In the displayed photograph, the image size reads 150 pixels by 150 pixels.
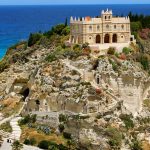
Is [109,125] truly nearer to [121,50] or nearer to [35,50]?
[121,50]

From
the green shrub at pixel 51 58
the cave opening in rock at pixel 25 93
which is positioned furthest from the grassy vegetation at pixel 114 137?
the cave opening in rock at pixel 25 93

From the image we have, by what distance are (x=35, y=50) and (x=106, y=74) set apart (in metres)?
19.4

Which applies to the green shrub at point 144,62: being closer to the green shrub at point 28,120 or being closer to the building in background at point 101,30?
the building in background at point 101,30

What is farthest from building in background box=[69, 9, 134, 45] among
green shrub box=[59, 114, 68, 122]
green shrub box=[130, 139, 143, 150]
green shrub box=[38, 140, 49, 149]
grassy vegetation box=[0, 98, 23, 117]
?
green shrub box=[38, 140, 49, 149]

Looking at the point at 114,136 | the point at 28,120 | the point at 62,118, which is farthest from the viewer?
the point at 28,120

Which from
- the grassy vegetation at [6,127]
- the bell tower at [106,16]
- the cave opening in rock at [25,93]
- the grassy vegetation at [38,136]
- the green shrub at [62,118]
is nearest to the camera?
the grassy vegetation at [38,136]

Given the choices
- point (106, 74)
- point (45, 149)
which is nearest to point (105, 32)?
point (106, 74)

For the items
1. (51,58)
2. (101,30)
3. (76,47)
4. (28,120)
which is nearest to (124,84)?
(76,47)

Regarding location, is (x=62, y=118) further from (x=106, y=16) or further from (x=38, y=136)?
(x=106, y=16)

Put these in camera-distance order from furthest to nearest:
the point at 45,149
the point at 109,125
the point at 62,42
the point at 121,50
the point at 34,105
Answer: the point at 62,42, the point at 121,50, the point at 34,105, the point at 109,125, the point at 45,149

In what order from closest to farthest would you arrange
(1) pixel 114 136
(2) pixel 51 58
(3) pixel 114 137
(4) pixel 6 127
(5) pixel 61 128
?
(3) pixel 114 137
(1) pixel 114 136
(5) pixel 61 128
(4) pixel 6 127
(2) pixel 51 58

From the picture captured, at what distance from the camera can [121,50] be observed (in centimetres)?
7900

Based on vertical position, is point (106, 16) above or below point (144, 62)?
above

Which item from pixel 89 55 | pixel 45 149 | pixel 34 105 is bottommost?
pixel 45 149
